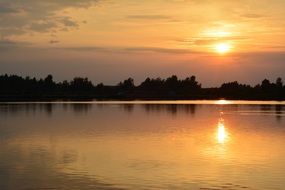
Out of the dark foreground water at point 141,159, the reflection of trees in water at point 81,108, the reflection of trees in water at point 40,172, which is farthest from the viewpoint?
the reflection of trees in water at point 81,108

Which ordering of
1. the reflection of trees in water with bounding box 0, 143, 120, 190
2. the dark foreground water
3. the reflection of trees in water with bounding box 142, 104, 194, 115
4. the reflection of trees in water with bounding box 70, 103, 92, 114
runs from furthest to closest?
the reflection of trees in water with bounding box 142, 104, 194, 115 < the reflection of trees in water with bounding box 70, 103, 92, 114 < the dark foreground water < the reflection of trees in water with bounding box 0, 143, 120, 190

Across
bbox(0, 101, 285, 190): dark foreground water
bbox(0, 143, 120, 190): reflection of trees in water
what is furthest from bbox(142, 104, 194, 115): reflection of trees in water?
bbox(0, 143, 120, 190): reflection of trees in water

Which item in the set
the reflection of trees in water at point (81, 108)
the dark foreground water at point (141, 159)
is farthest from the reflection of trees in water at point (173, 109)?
the dark foreground water at point (141, 159)

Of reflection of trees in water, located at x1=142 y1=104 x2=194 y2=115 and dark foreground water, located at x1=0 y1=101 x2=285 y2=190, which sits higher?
reflection of trees in water, located at x1=142 y1=104 x2=194 y2=115

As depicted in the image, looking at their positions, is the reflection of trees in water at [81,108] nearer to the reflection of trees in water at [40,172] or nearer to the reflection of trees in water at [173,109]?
the reflection of trees in water at [173,109]

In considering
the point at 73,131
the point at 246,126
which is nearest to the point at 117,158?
the point at 73,131

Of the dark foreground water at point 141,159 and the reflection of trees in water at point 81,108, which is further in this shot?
the reflection of trees in water at point 81,108

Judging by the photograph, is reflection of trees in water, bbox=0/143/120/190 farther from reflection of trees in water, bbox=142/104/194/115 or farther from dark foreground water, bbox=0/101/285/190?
reflection of trees in water, bbox=142/104/194/115

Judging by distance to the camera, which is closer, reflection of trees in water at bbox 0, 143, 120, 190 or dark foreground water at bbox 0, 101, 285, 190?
reflection of trees in water at bbox 0, 143, 120, 190

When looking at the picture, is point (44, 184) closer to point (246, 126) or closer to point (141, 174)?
point (141, 174)

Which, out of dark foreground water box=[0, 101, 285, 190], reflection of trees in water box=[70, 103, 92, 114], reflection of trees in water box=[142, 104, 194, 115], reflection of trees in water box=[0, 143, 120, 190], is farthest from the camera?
reflection of trees in water box=[142, 104, 194, 115]

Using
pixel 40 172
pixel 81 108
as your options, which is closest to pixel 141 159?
pixel 40 172

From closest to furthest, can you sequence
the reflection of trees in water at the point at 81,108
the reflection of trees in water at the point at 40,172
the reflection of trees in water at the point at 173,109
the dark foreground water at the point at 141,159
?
the reflection of trees in water at the point at 40,172
the dark foreground water at the point at 141,159
the reflection of trees in water at the point at 81,108
the reflection of trees in water at the point at 173,109

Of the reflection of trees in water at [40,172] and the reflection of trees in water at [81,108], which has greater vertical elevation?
the reflection of trees in water at [81,108]
